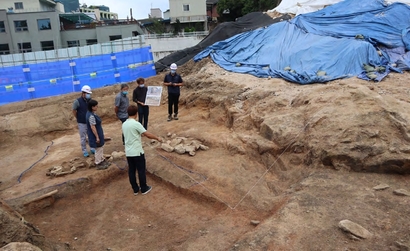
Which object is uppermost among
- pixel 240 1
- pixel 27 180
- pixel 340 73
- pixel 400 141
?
pixel 240 1

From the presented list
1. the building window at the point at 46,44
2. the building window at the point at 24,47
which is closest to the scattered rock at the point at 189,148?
the building window at the point at 46,44

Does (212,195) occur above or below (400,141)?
below

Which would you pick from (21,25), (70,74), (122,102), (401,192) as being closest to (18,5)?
(21,25)

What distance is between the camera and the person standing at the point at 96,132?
6.13 m

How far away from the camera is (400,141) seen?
484 centimetres

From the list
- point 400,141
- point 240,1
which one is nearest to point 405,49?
point 400,141

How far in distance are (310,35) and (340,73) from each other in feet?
10.1

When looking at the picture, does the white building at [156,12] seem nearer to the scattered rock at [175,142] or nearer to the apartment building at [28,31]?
the apartment building at [28,31]

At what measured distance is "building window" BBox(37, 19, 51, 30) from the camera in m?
28.5

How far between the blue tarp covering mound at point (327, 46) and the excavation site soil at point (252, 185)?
116cm

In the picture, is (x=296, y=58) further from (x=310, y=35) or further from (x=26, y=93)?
(x=26, y=93)

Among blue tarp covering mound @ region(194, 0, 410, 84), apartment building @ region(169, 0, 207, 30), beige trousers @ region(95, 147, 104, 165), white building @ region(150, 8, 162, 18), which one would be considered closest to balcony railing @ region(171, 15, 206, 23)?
apartment building @ region(169, 0, 207, 30)

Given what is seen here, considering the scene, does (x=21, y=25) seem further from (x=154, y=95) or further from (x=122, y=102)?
(x=154, y=95)

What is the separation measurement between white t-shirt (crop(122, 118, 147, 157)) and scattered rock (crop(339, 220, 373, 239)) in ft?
10.8
